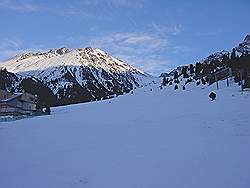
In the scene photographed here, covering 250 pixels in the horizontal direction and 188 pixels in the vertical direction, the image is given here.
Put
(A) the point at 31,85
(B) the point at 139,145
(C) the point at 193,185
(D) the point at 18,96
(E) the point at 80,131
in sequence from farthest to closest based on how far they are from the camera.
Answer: (A) the point at 31,85 → (D) the point at 18,96 → (E) the point at 80,131 → (B) the point at 139,145 → (C) the point at 193,185

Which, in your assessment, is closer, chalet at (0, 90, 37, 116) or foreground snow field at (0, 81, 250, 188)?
foreground snow field at (0, 81, 250, 188)

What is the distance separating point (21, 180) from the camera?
413 inches

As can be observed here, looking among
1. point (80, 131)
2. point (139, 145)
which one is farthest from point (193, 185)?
point (80, 131)

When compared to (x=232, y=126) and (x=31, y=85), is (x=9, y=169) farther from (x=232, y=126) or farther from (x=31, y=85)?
(x=31, y=85)

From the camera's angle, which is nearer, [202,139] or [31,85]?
[202,139]

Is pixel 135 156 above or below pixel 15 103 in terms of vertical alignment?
below

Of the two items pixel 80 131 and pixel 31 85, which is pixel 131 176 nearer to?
pixel 80 131

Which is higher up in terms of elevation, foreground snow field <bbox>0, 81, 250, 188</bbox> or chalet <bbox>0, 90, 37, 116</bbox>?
chalet <bbox>0, 90, 37, 116</bbox>

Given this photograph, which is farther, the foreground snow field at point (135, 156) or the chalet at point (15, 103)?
the chalet at point (15, 103)

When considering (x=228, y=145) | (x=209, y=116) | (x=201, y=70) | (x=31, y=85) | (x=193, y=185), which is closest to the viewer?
(x=193, y=185)

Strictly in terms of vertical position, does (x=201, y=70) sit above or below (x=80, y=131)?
above

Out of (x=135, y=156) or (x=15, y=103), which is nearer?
(x=135, y=156)

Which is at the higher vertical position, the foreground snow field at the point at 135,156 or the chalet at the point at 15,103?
the chalet at the point at 15,103

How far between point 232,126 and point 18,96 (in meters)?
55.2
